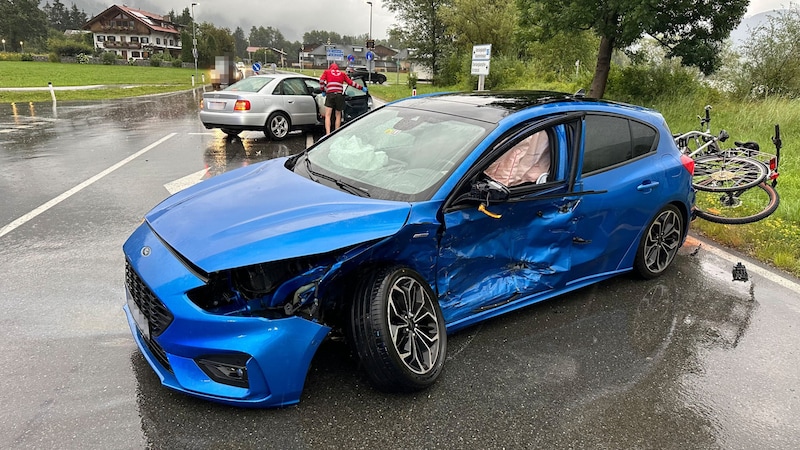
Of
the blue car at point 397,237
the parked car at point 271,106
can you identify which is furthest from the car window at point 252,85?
the blue car at point 397,237

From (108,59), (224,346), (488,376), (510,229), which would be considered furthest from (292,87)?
(108,59)

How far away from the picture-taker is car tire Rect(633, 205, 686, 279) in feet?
14.5

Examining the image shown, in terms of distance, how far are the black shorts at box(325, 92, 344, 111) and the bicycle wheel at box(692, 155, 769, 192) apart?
7.40m

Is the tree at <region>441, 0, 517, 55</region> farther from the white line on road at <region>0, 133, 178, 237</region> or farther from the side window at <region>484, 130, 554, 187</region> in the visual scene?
the side window at <region>484, 130, 554, 187</region>

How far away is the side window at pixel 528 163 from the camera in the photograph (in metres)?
3.62

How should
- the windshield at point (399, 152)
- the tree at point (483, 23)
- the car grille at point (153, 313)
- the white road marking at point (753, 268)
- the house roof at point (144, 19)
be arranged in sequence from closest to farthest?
the car grille at point (153, 313), the windshield at point (399, 152), the white road marking at point (753, 268), the tree at point (483, 23), the house roof at point (144, 19)

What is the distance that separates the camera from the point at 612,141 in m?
4.09

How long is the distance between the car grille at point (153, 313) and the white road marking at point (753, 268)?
5.07 meters

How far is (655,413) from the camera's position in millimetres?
2861

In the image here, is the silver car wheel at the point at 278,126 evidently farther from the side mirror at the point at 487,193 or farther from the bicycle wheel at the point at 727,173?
the side mirror at the point at 487,193

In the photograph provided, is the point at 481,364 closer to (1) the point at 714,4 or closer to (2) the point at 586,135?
(2) the point at 586,135

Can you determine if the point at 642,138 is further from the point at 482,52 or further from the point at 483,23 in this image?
the point at 483,23

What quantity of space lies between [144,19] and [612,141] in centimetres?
11931

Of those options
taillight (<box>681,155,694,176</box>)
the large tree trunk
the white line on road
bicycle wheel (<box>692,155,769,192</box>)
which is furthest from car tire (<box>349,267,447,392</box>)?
the large tree trunk
